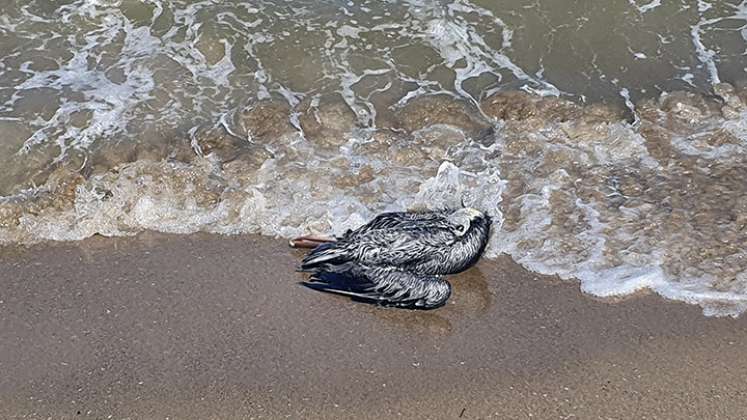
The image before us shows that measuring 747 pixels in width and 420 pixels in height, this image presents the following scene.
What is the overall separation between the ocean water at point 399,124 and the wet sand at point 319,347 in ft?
1.16

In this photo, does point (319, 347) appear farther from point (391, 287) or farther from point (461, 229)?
point (461, 229)

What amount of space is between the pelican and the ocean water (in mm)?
391

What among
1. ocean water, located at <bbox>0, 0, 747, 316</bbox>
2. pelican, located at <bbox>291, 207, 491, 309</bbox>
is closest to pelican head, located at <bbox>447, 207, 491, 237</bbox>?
pelican, located at <bbox>291, 207, 491, 309</bbox>

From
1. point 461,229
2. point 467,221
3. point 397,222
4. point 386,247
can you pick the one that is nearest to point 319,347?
point 386,247

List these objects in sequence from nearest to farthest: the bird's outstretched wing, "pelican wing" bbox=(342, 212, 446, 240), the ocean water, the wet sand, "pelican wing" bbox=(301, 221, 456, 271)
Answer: the wet sand
the bird's outstretched wing
"pelican wing" bbox=(301, 221, 456, 271)
"pelican wing" bbox=(342, 212, 446, 240)
the ocean water

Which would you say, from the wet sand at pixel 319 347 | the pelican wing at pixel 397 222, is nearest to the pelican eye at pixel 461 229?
the pelican wing at pixel 397 222

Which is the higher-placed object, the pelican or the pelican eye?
the pelican eye

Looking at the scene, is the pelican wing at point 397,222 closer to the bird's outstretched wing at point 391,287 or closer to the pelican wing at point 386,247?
the pelican wing at point 386,247

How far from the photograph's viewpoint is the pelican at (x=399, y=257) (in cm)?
571

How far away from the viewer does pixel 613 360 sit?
528cm

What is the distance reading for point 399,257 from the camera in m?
5.86

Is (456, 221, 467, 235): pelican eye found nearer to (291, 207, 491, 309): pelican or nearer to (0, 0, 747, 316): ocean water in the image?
(291, 207, 491, 309): pelican

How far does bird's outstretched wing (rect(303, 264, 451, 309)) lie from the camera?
5.68 m

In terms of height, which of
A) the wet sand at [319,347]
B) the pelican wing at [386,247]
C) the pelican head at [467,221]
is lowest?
the wet sand at [319,347]
